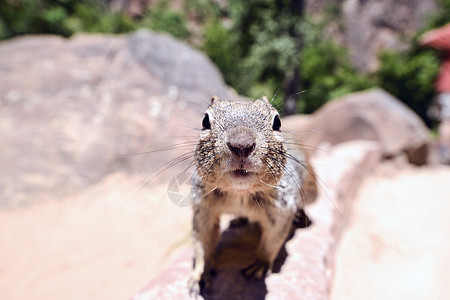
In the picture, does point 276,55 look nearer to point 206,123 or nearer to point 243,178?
point 206,123

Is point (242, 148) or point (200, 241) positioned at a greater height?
point (242, 148)

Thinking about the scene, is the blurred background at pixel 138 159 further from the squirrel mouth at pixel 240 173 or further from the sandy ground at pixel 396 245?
the squirrel mouth at pixel 240 173

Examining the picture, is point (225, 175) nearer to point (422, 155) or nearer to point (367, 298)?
point (367, 298)

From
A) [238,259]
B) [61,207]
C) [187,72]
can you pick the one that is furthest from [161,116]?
[238,259]

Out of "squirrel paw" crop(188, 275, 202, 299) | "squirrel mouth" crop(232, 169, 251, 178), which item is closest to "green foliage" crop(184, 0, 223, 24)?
"squirrel paw" crop(188, 275, 202, 299)

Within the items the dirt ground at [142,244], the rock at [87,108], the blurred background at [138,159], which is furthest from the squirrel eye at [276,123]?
the rock at [87,108]

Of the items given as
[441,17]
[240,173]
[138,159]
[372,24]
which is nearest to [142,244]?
[138,159]

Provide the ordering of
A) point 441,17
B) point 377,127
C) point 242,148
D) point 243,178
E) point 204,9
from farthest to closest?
point 204,9, point 441,17, point 377,127, point 243,178, point 242,148
